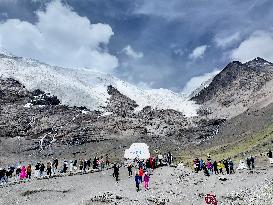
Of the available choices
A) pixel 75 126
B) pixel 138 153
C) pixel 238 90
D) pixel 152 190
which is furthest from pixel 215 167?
pixel 238 90

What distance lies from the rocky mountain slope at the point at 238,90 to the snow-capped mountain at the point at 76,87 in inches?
321

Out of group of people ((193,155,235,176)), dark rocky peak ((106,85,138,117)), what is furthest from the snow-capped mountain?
group of people ((193,155,235,176))

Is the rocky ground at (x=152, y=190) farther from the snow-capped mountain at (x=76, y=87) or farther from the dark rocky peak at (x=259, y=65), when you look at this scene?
the dark rocky peak at (x=259, y=65)

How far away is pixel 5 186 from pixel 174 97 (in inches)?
6117

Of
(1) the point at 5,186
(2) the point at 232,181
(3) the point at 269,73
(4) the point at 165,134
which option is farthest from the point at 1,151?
(3) the point at 269,73

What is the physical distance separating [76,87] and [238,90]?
5811 cm

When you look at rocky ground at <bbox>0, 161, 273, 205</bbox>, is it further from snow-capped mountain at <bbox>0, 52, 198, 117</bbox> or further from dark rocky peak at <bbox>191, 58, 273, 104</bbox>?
dark rocky peak at <bbox>191, 58, 273, 104</bbox>

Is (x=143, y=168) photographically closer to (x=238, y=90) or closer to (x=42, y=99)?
(x=42, y=99)

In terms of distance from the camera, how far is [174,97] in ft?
637

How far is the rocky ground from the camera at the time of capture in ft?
115

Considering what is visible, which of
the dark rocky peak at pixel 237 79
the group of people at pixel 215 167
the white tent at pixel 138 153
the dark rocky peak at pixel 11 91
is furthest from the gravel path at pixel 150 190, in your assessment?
the dark rocky peak at pixel 237 79

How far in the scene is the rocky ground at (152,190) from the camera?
3519 centimetres

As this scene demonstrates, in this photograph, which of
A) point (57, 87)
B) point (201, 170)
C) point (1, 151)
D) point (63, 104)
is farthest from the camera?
point (57, 87)

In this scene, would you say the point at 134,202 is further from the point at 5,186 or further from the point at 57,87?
the point at 57,87
